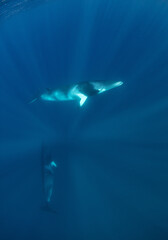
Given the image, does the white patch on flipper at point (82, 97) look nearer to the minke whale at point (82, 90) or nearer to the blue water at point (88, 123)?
the minke whale at point (82, 90)

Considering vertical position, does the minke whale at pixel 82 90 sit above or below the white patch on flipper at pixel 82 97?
above

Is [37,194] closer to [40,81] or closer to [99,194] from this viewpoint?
[99,194]

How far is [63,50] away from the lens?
53.4ft

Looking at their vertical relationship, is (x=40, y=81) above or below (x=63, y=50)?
below

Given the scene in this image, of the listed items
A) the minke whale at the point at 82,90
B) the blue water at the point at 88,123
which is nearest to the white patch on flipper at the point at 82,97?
the minke whale at the point at 82,90

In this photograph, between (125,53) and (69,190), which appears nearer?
(69,190)

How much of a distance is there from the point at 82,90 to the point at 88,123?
9125mm

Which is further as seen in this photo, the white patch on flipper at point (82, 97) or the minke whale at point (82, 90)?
the white patch on flipper at point (82, 97)

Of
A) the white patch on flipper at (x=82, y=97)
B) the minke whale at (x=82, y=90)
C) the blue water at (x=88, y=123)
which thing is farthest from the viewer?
the blue water at (x=88, y=123)

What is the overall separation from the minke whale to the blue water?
8.60 ft

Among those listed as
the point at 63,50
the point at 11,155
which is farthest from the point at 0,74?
the point at 11,155

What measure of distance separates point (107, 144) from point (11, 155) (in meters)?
7.43

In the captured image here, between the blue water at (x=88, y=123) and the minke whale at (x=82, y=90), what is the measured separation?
2621mm

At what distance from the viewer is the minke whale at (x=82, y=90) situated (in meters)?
3.85
